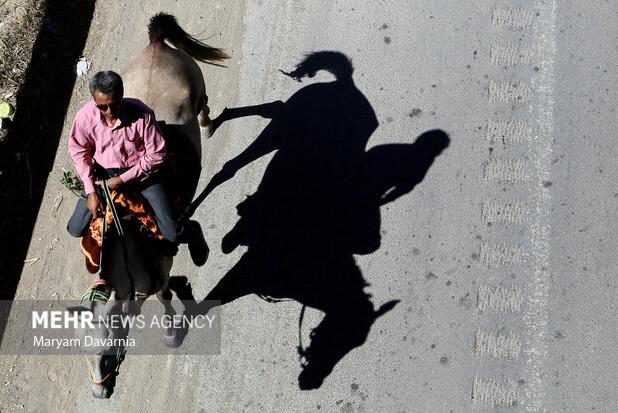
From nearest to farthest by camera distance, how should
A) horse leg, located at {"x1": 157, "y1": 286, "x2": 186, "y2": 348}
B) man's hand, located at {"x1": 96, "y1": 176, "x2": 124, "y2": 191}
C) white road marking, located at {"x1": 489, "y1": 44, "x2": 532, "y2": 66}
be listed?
1. man's hand, located at {"x1": 96, "y1": 176, "x2": 124, "y2": 191}
2. horse leg, located at {"x1": 157, "y1": 286, "x2": 186, "y2": 348}
3. white road marking, located at {"x1": 489, "y1": 44, "x2": 532, "y2": 66}

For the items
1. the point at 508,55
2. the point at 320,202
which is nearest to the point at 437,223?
the point at 320,202

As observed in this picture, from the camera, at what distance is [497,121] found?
588 cm

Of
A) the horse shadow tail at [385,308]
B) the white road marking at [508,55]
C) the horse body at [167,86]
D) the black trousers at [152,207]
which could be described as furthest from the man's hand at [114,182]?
the white road marking at [508,55]

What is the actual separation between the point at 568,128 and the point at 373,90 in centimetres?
164

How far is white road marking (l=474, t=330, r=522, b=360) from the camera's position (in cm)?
520

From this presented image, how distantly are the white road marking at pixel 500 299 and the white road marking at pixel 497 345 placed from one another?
0.19 meters

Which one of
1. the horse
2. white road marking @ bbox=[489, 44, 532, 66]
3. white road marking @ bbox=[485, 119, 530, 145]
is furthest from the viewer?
white road marking @ bbox=[489, 44, 532, 66]

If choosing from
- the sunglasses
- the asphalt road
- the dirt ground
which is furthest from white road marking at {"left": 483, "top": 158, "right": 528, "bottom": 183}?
the sunglasses

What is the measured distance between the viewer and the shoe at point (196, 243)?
4.93 meters

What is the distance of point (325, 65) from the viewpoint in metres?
6.16

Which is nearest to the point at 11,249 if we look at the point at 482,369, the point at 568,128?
the point at 482,369

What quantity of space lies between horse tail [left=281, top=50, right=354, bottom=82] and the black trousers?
202 cm

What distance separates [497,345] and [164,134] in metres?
2.88

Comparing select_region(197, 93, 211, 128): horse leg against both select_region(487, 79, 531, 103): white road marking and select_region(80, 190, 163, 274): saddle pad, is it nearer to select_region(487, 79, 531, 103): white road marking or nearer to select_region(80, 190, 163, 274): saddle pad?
select_region(80, 190, 163, 274): saddle pad
